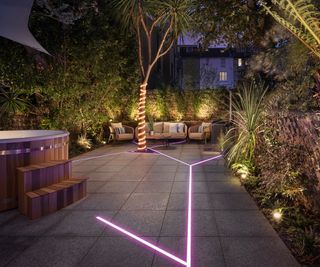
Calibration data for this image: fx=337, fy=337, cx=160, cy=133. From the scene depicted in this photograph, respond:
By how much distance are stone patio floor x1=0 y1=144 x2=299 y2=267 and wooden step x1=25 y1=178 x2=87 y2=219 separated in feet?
0.41

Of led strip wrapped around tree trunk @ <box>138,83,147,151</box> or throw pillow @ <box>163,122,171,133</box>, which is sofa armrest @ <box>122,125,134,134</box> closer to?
throw pillow @ <box>163,122,171,133</box>

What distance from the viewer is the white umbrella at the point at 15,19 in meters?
5.53

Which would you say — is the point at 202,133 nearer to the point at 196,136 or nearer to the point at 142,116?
the point at 196,136

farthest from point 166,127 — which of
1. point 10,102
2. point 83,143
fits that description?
point 10,102

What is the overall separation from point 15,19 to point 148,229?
4.36 metres

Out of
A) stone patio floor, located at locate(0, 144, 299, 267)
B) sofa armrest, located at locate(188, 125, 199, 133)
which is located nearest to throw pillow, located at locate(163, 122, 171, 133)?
sofa armrest, located at locate(188, 125, 199, 133)

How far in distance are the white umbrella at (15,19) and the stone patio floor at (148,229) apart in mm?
3122

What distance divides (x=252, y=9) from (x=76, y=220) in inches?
337

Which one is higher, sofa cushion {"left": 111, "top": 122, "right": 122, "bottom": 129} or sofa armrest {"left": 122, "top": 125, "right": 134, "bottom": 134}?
sofa cushion {"left": 111, "top": 122, "right": 122, "bottom": 129}

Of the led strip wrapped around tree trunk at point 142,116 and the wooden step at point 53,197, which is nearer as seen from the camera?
the wooden step at point 53,197

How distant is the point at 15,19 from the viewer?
592cm

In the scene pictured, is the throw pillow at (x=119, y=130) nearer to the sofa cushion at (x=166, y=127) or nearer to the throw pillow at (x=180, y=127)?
the sofa cushion at (x=166, y=127)

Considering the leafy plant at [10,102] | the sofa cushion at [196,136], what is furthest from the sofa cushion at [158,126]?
the leafy plant at [10,102]

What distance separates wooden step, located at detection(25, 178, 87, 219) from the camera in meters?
4.54
